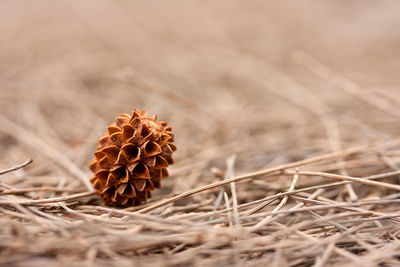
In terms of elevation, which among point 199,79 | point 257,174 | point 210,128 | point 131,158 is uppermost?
point 199,79

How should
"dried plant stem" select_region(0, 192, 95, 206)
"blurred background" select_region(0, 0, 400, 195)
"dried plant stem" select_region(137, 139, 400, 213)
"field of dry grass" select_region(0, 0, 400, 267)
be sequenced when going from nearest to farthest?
"field of dry grass" select_region(0, 0, 400, 267)
"dried plant stem" select_region(0, 192, 95, 206)
"dried plant stem" select_region(137, 139, 400, 213)
"blurred background" select_region(0, 0, 400, 195)

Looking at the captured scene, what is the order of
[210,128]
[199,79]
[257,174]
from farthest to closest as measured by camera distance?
1. [199,79]
2. [210,128]
3. [257,174]

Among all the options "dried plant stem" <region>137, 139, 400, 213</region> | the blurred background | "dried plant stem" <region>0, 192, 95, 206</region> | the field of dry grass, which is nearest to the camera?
the field of dry grass

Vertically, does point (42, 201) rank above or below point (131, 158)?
below

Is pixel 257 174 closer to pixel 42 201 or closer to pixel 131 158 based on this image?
pixel 131 158

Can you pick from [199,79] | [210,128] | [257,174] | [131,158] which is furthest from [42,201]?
[199,79]

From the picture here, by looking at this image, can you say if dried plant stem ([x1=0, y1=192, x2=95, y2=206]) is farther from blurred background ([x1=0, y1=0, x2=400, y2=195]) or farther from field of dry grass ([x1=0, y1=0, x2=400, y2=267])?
blurred background ([x1=0, y1=0, x2=400, y2=195])

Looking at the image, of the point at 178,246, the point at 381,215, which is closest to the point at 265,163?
the point at 381,215

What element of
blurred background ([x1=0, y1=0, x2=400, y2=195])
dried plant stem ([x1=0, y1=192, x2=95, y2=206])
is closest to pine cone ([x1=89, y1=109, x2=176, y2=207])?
dried plant stem ([x1=0, y1=192, x2=95, y2=206])

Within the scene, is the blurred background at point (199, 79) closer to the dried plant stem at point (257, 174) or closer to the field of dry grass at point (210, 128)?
the field of dry grass at point (210, 128)
